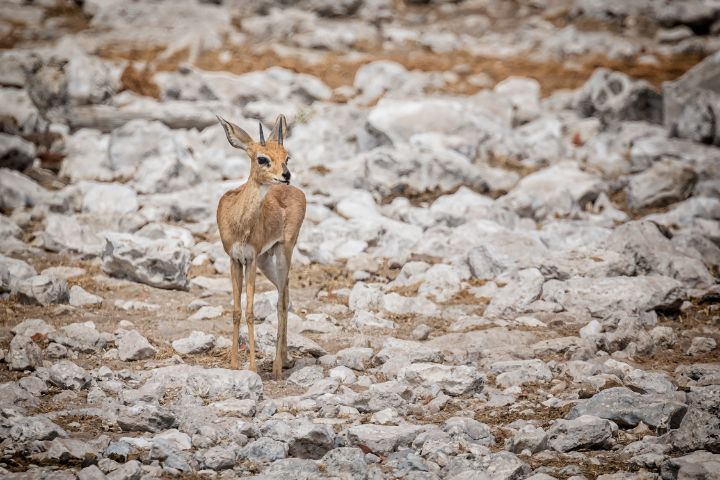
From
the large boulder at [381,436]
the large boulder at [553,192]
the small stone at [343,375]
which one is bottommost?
the large boulder at [553,192]

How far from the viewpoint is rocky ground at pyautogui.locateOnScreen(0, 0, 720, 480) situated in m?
7.17

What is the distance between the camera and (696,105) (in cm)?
2052

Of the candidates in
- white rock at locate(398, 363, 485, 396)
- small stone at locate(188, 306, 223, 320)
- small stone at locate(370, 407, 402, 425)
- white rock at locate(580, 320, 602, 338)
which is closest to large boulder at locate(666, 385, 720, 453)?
white rock at locate(398, 363, 485, 396)

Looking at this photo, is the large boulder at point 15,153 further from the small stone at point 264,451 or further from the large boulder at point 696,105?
the large boulder at point 696,105

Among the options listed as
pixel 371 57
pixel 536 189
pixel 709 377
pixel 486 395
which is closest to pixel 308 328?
pixel 486 395

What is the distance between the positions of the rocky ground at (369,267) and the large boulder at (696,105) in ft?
0.22

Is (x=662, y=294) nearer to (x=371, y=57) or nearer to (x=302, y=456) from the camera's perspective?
(x=302, y=456)

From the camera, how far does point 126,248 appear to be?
11.9 meters

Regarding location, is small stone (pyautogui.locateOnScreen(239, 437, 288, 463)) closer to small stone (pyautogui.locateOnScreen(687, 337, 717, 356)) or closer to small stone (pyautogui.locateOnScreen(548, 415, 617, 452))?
small stone (pyautogui.locateOnScreen(548, 415, 617, 452))

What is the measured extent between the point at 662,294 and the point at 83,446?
25.0ft

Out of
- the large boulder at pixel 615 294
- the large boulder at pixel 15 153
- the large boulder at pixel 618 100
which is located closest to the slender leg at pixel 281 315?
the large boulder at pixel 615 294

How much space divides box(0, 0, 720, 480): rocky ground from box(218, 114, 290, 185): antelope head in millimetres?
1943

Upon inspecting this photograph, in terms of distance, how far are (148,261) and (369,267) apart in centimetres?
326

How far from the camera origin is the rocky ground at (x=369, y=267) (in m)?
7.17
